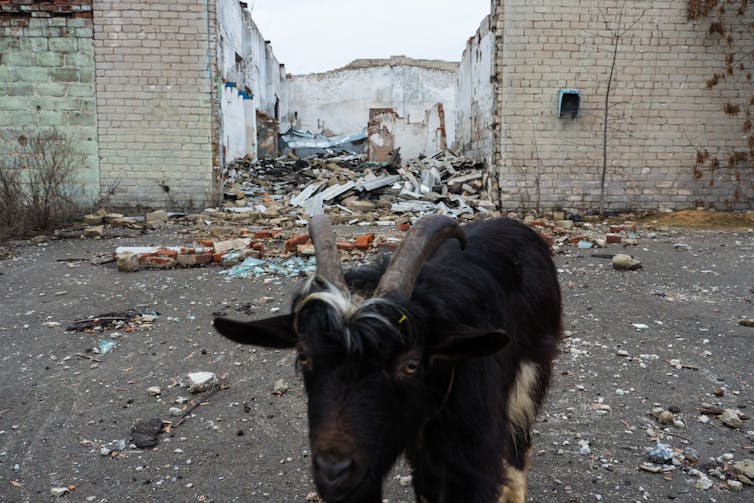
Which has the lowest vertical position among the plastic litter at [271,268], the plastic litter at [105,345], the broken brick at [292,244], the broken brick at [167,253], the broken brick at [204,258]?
the plastic litter at [105,345]

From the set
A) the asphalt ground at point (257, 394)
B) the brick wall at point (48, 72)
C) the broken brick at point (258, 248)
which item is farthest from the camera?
the brick wall at point (48, 72)

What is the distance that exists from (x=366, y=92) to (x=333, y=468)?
3164 centimetres

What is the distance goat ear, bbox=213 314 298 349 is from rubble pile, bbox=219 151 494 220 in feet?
30.4

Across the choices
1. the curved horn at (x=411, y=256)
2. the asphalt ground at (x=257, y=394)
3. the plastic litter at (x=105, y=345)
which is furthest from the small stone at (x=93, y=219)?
the curved horn at (x=411, y=256)

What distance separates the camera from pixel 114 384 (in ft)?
13.2

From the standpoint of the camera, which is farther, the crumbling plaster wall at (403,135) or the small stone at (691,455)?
the crumbling plaster wall at (403,135)

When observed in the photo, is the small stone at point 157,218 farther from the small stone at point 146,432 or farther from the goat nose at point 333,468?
the goat nose at point 333,468

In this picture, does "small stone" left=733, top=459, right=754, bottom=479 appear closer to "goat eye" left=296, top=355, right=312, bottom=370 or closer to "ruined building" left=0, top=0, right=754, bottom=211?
"goat eye" left=296, top=355, right=312, bottom=370

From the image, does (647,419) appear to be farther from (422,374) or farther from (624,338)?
(422,374)

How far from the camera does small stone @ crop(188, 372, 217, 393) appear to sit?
12.8ft

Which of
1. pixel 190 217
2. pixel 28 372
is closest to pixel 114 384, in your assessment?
pixel 28 372

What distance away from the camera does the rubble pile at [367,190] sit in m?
12.0

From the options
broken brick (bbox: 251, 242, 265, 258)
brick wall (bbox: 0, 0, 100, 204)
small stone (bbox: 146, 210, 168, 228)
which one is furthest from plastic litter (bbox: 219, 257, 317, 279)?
brick wall (bbox: 0, 0, 100, 204)

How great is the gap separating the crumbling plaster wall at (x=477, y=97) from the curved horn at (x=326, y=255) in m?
10.5
